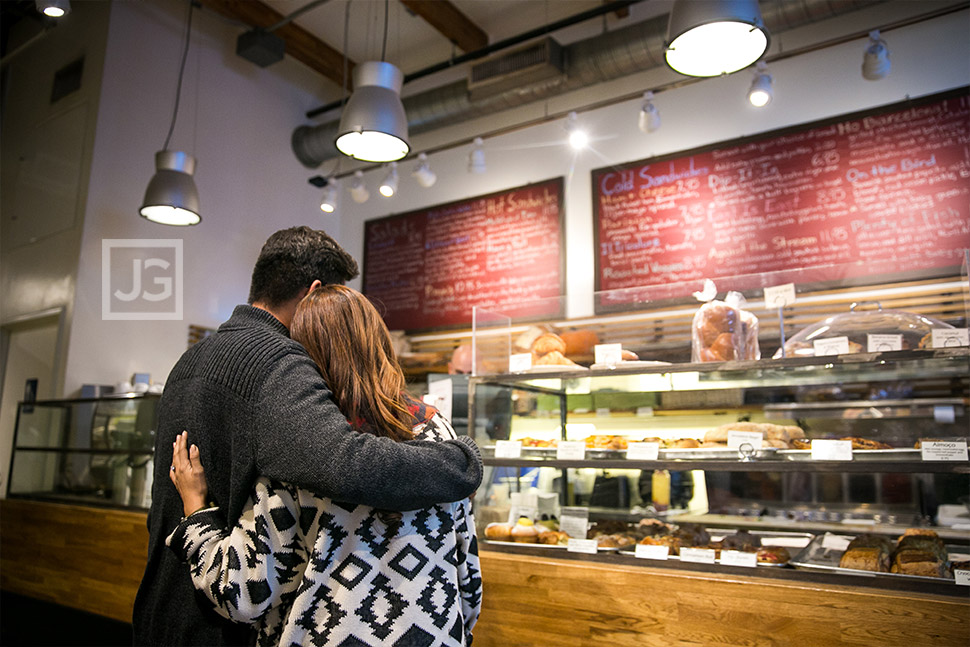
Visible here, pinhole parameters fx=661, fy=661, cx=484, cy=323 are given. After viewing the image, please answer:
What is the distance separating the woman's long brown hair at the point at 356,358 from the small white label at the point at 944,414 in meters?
3.03

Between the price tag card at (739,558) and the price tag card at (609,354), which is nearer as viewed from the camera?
the price tag card at (739,558)

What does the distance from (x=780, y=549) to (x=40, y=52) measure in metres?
6.46

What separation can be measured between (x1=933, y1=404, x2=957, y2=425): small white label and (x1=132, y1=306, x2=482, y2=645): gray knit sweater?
2.94 m

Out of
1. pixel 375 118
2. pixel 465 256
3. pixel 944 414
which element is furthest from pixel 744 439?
pixel 465 256

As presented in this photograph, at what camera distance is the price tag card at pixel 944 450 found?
1.98 m

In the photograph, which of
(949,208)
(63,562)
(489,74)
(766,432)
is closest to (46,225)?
(63,562)

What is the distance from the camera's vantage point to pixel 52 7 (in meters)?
1.97

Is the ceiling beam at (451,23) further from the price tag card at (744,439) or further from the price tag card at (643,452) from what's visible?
the price tag card at (744,439)

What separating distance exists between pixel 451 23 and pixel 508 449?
11.8 feet

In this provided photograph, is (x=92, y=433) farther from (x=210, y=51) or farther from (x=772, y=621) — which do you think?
(x=772, y=621)

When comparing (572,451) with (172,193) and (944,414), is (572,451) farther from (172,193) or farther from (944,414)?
(172,193)

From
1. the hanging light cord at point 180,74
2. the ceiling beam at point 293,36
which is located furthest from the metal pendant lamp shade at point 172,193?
the ceiling beam at point 293,36

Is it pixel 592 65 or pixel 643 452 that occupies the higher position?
pixel 592 65

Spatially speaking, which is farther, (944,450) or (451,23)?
(451,23)
